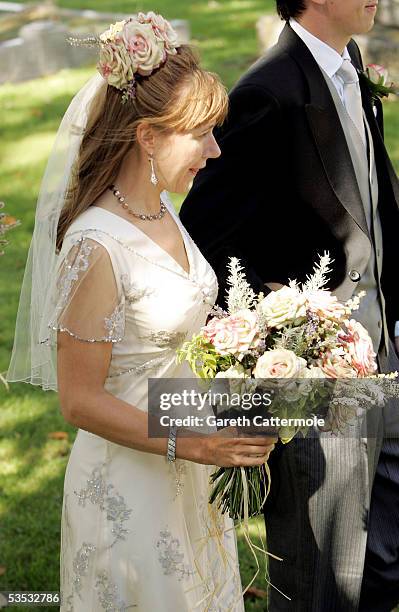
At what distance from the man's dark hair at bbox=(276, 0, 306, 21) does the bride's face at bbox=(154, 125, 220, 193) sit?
37.6 inches

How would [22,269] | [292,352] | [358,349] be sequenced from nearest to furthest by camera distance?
1. [292,352]
2. [358,349]
3. [22,269]

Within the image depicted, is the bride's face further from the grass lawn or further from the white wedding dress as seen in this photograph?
the grass lawn

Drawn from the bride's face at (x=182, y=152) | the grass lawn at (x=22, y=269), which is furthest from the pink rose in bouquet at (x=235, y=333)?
the grass lawn at (x=22, y=269)

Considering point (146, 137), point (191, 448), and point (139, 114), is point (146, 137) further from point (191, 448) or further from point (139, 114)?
point (191, 448)

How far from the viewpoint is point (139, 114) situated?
330 centimetres

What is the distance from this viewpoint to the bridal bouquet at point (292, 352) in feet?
10.1

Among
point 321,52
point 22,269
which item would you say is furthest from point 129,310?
point 22,269

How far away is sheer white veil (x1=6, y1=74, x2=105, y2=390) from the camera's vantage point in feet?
11.4

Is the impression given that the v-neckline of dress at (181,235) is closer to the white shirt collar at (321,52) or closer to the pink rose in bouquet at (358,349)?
the pink rose in bouquet at (358,349)

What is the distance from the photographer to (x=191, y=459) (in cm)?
330

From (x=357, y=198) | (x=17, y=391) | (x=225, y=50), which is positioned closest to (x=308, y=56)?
(x=357, y=198)

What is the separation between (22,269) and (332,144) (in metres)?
4.61

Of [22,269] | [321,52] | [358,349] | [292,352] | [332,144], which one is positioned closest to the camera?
[292,352]

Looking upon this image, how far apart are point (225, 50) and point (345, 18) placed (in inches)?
341
